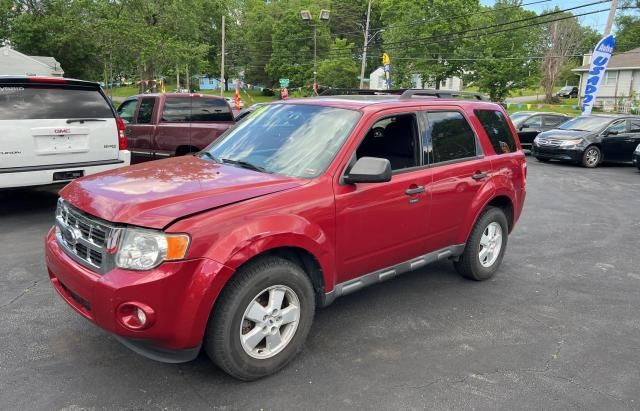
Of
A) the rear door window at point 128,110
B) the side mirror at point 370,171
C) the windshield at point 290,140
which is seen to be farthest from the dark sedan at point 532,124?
the side mirror at point 370,171

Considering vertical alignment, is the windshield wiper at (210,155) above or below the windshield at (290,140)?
below

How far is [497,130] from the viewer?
16.9 feet

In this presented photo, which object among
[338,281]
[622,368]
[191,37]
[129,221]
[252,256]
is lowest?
[622,368]

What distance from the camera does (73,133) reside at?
6590 millimetres

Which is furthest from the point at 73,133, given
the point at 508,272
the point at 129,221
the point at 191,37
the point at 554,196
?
the point at 191,37

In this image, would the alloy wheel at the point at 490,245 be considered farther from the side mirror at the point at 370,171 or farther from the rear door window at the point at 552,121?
the rear door window at the point at 552,121

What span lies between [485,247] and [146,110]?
7359 millimetres

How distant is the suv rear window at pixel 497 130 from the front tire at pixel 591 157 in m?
11.1

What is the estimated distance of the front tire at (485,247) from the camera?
4.86 m

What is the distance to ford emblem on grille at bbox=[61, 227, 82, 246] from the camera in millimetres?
3123

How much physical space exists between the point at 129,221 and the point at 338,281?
1553 mm

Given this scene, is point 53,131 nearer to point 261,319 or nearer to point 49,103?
point 49,103

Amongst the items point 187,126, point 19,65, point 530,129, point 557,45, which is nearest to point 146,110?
point 187,126

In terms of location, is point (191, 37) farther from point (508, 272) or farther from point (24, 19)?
point (508, 272)
